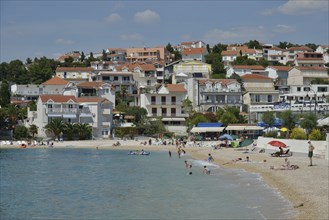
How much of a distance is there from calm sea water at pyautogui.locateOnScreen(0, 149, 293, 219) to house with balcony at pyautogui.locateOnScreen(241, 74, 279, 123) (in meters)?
28.4

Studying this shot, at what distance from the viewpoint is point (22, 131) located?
6756cm

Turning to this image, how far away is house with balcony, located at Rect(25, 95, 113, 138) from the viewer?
6862 cm

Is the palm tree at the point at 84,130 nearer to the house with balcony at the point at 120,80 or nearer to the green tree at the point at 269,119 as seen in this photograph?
the house with balcony at the point at 120,80

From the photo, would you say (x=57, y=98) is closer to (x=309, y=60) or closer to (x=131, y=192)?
(x=131, y=192)

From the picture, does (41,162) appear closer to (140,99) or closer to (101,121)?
(101,121)

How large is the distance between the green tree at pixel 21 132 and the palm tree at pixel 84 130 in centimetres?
696

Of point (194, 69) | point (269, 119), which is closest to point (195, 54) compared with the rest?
point (194, 69)

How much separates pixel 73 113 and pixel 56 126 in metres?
3.70

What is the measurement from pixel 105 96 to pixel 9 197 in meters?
52.5

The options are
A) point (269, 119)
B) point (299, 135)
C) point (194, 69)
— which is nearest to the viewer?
point (299, 135)

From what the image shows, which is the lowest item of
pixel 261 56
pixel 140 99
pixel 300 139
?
pixel 300 139

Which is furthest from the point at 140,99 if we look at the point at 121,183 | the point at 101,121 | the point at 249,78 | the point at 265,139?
the point at 121,183

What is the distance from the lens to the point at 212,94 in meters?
77.4

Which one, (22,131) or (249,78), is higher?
(249,78)
